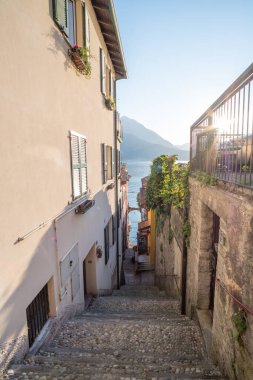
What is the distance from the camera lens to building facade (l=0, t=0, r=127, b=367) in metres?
2.83

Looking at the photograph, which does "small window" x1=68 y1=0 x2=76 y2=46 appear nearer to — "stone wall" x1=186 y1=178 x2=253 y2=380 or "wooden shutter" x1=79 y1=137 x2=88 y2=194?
"wooden shutter" x1=79 y1=137 x2=88 y2=194

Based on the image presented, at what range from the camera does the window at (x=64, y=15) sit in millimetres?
4027

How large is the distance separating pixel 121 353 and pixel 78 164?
4023 mm

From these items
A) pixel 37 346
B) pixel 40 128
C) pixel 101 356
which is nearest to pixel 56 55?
pixel 40 128

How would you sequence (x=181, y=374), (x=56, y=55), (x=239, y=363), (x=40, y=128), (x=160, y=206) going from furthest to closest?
(x=160, y=206) < (x=56, y=55) < (x=40, y=128) < (x=181, y=374) < (x=239, y=363)

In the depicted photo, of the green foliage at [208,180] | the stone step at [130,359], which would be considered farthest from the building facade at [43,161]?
the green foliage at [208,180]

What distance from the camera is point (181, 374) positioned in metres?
3.22

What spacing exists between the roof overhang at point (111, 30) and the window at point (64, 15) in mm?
1526

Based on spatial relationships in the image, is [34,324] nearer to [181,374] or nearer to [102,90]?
[181,374]

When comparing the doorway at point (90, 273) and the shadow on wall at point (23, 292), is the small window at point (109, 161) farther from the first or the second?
the shadow on wall at point (23, 292)

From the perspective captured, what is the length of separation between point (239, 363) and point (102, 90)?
8226mm

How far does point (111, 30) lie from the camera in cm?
771

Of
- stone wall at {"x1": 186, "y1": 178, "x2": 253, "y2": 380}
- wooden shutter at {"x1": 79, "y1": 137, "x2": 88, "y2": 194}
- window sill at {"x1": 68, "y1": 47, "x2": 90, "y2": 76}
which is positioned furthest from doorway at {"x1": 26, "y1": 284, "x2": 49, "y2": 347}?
window sill at {"x1": 68, "y1": 47, "x2": 90, "y2": 76}

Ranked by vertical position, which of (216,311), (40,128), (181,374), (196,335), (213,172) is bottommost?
(196,335)
